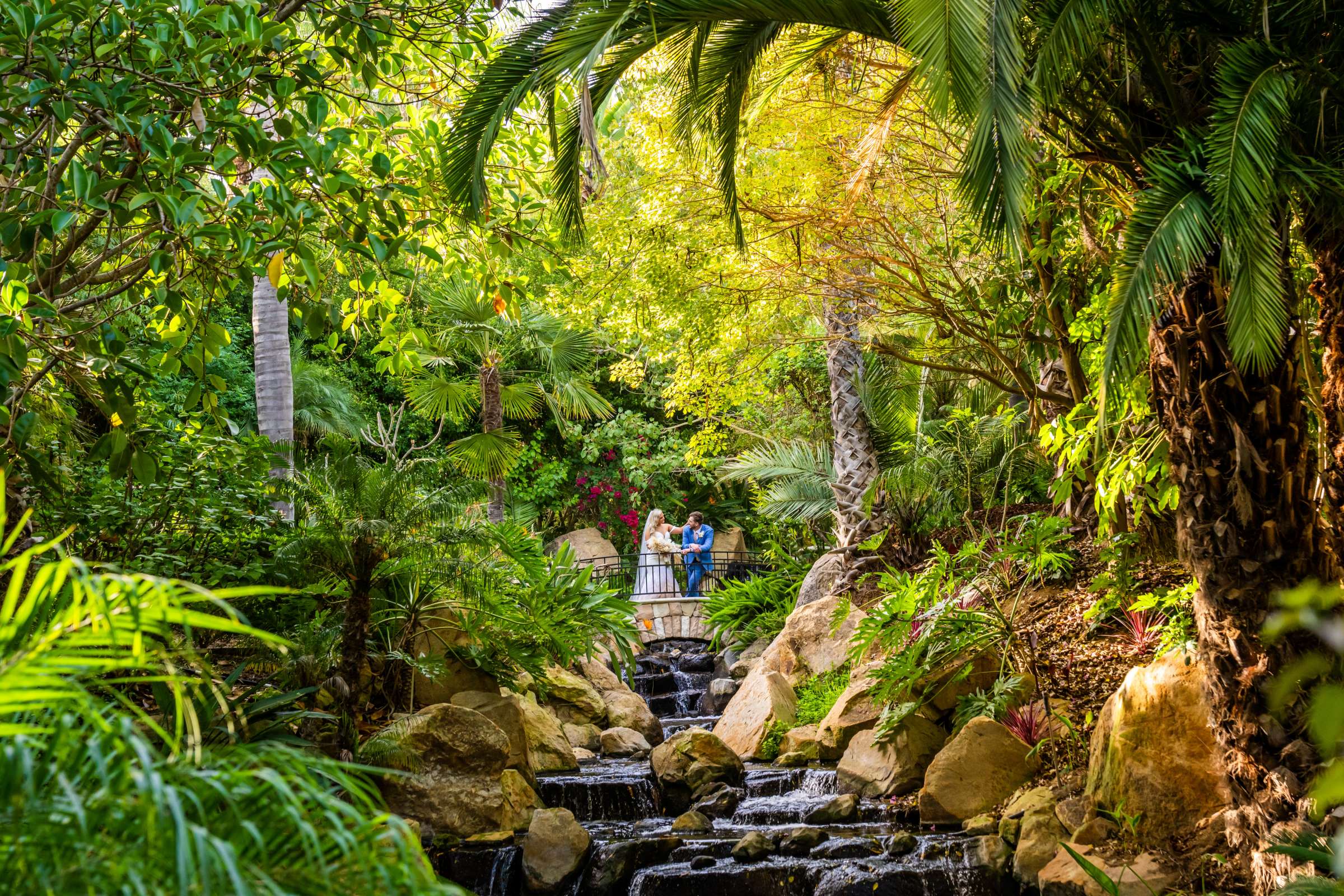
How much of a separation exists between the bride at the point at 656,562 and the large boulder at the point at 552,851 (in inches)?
406

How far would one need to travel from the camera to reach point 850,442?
12.6 meters

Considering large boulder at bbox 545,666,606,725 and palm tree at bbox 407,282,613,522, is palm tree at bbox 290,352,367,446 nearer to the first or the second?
palm tree at bbox 407,282,613,522

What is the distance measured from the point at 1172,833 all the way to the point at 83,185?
645 cm

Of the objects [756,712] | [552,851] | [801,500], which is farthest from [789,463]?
[552,851]

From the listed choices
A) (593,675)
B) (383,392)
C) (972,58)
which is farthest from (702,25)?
(383,392)

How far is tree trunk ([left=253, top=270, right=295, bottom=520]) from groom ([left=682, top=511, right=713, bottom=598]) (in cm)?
874

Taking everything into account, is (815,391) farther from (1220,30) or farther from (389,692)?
(1220,30)

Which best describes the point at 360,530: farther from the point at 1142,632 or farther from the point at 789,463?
the point at 789,463

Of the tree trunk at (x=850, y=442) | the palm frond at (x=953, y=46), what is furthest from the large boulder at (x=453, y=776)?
the tree trunk at (x=850, y=442)

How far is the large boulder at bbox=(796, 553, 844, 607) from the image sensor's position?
12719mm

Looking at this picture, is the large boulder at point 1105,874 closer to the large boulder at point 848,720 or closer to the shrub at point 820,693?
the large boulder at point 848,720

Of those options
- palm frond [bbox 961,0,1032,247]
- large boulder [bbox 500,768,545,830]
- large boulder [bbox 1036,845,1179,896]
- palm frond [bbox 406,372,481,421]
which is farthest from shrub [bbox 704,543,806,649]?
palm frond [bbox 961,0,1032,247]

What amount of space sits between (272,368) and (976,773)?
7.81 meters

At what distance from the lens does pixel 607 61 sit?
591 cm
